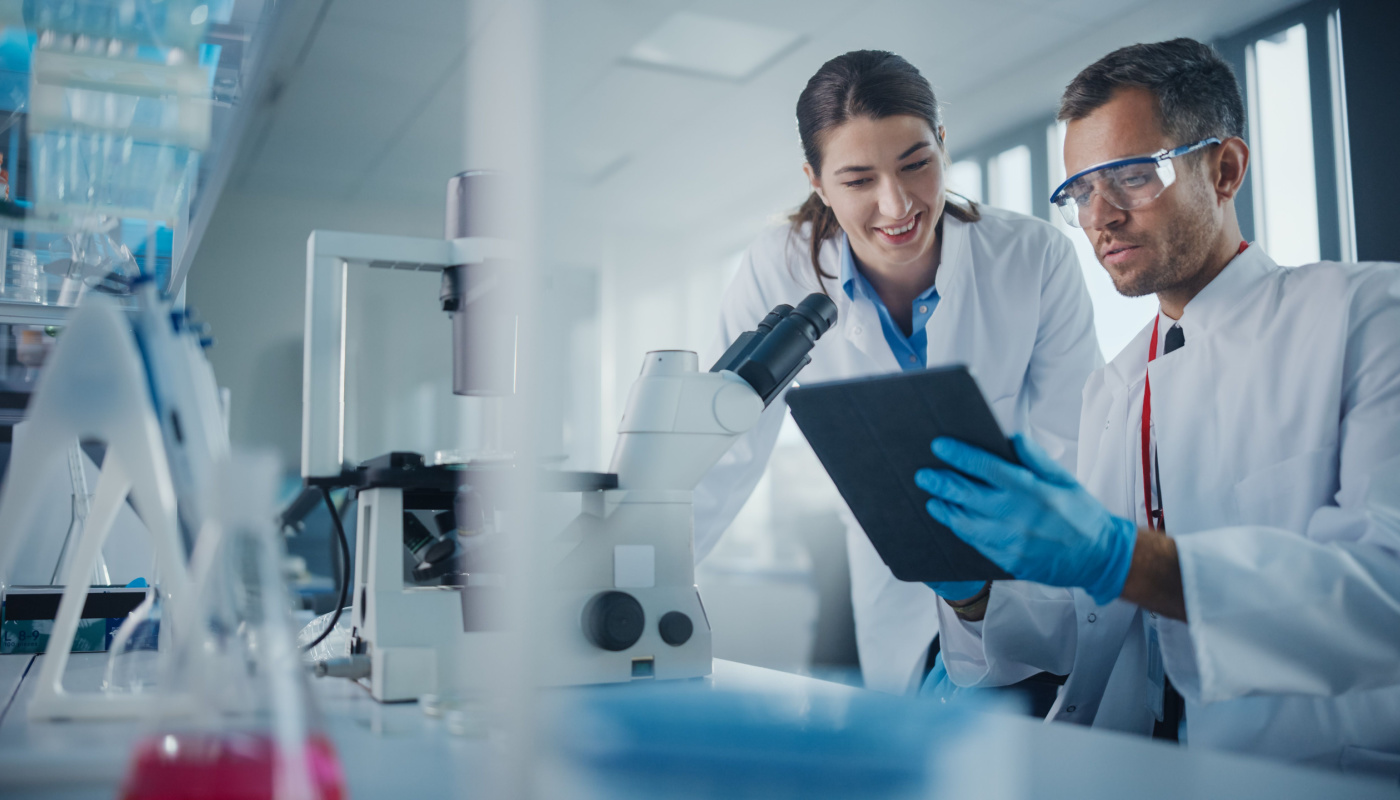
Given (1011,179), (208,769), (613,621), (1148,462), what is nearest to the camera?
(208,769)

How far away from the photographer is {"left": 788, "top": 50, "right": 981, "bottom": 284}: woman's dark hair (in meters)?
1.65

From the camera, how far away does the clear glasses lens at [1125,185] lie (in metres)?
1.41

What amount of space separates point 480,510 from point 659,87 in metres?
3.37

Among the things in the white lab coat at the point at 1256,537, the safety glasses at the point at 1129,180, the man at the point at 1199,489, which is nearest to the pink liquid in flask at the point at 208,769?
the man at the point at 1199,489

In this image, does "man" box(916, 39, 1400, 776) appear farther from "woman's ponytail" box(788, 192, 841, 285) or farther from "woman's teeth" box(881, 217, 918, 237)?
"woman's ponytail" box(788, 192, 841, 285)

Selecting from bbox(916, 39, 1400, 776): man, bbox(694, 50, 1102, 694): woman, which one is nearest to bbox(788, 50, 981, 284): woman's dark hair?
bbox(694, 50, 1102, 694): woman

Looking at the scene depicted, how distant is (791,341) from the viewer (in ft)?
3.30

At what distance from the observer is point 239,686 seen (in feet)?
1.36

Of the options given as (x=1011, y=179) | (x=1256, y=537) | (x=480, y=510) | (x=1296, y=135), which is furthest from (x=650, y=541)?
(x=1011, y=179)

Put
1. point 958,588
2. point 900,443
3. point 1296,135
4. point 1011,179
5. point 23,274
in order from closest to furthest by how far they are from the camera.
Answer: point 900,443, point 958,588, point 23,274, point 1296,135, point 1011,179

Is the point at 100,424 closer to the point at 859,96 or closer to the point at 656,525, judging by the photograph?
the point at 656,525

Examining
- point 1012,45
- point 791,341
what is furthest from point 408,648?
point 1012,45

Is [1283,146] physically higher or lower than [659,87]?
lower

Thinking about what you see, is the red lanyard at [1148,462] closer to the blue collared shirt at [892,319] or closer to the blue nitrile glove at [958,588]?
the blue nitrile glove at [958,588]
